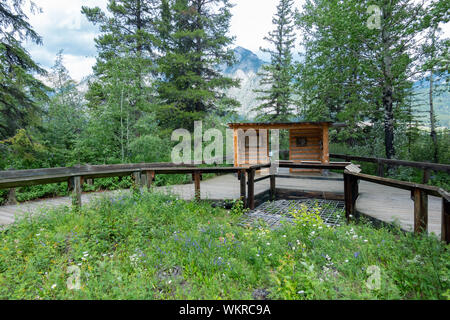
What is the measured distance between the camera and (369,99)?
36.2 ft

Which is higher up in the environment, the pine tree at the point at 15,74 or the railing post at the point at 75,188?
the pine tree at the point at 15,74

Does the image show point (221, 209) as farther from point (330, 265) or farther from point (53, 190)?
point (53, 190)

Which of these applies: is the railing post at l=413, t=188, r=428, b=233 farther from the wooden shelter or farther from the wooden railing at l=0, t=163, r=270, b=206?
the wooden shelter

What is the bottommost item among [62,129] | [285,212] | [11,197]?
[285,212]

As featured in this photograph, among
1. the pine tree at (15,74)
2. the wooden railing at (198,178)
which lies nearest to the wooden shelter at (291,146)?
the wooden railing at (198,178)

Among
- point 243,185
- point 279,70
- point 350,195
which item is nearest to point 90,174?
point 243,185

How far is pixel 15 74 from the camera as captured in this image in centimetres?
725

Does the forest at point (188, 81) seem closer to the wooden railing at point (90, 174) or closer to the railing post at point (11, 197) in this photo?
the railing post at point (11, 197)

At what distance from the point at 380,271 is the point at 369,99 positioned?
11.1 metres

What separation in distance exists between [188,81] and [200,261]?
13437 mm

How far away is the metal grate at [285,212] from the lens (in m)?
5.30

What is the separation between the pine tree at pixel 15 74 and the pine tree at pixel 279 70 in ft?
60.2

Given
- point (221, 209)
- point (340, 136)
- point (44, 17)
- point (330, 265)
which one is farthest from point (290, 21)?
point (330, 265)

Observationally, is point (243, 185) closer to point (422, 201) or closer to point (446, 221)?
point (422, 201)
